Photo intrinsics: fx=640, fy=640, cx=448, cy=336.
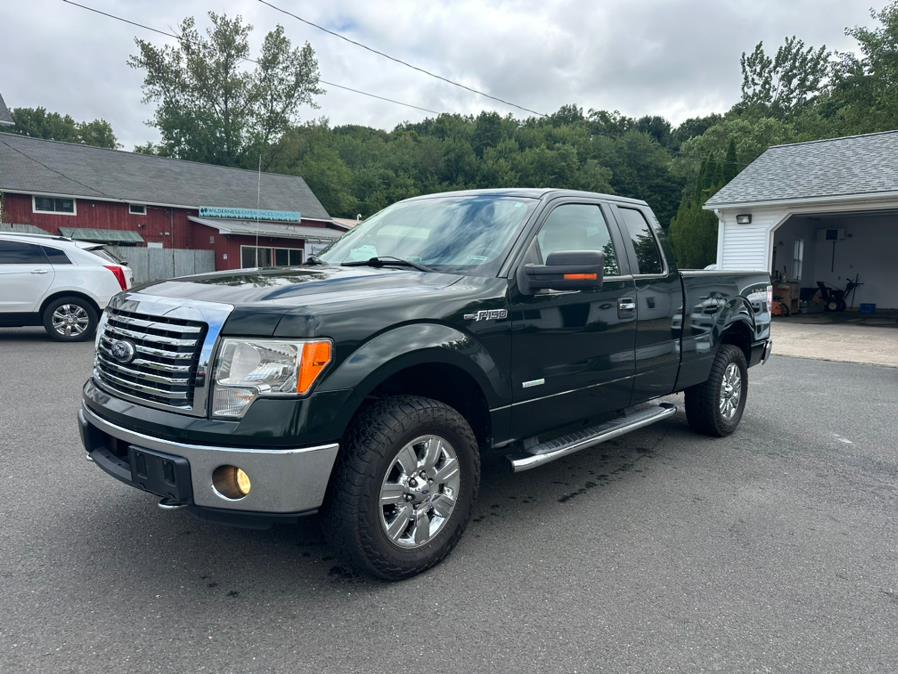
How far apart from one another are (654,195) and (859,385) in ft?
173

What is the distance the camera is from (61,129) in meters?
70.4

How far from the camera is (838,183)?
16312mm

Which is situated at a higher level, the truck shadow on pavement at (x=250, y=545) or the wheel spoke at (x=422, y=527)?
the wheel spoke at (x=422, y=527)

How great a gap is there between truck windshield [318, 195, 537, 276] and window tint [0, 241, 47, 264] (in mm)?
7678

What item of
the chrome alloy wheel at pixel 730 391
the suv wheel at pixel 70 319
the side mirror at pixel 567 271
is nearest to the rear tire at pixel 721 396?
the chrome alloy wheel at pixel 730 391

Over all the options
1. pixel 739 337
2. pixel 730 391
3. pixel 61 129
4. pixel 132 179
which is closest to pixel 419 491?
pixel 730 391

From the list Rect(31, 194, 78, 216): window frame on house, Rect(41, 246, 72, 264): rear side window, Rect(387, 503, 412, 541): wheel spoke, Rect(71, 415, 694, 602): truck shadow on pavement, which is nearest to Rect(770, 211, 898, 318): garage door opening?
Rect(71, 415, 694, 602): truck shadow on pavement

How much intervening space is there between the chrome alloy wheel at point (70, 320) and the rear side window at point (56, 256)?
70 cm

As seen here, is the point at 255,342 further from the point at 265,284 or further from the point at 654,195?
the point at 654,195

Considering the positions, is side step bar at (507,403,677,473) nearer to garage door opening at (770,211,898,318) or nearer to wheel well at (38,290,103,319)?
wheel well at (38,290,103,319)

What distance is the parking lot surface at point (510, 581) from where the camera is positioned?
2443 mm

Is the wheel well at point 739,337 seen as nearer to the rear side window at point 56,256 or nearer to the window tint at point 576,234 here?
the window tint at point 576,234

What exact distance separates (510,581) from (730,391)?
343 cm

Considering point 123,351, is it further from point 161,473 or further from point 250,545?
point 250,545
